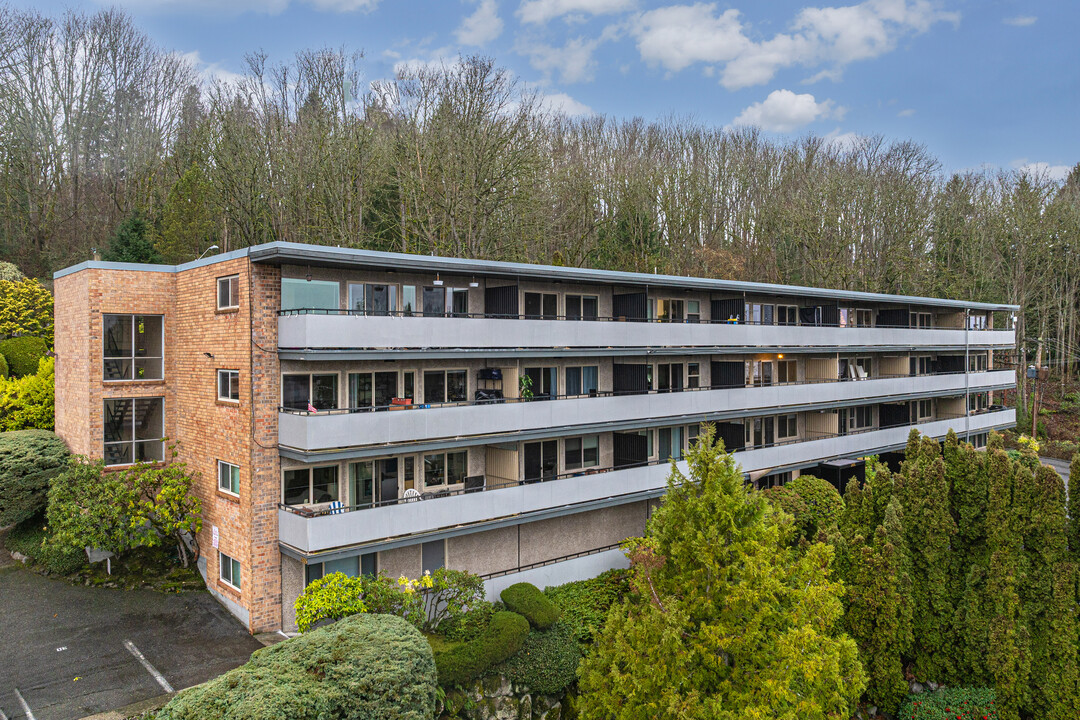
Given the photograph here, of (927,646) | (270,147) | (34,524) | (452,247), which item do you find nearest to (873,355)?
(927,646)

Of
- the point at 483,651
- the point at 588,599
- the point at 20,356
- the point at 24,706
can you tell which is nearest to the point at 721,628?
the point at 483,651

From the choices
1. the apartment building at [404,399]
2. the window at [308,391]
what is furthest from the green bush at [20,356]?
the window at [308,391]

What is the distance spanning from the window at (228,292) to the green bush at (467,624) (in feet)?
35.1

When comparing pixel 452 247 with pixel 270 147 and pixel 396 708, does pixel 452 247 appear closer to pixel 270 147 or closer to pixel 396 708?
pixel 270 147

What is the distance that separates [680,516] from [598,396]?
27.4ft

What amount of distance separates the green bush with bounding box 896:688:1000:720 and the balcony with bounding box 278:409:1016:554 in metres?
10.1

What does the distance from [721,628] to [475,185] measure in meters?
24.3

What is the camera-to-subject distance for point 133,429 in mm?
21797

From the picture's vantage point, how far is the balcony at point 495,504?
16.9m

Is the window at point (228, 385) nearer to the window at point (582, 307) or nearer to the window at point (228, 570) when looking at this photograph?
the window at point (228, 570)

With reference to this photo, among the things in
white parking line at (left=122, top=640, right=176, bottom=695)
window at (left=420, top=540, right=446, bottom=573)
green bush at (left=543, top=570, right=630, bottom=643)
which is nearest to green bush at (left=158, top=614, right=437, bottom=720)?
white parking line at (left=122, top=640, right=176, bottom=695)

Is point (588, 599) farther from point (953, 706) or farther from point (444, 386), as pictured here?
point (953, 706)

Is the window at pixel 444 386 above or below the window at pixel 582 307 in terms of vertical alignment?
below

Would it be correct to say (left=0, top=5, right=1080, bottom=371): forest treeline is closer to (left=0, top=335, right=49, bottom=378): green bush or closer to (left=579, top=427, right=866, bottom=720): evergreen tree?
(left=0, top=335, right=49, bottom=378): green bush
